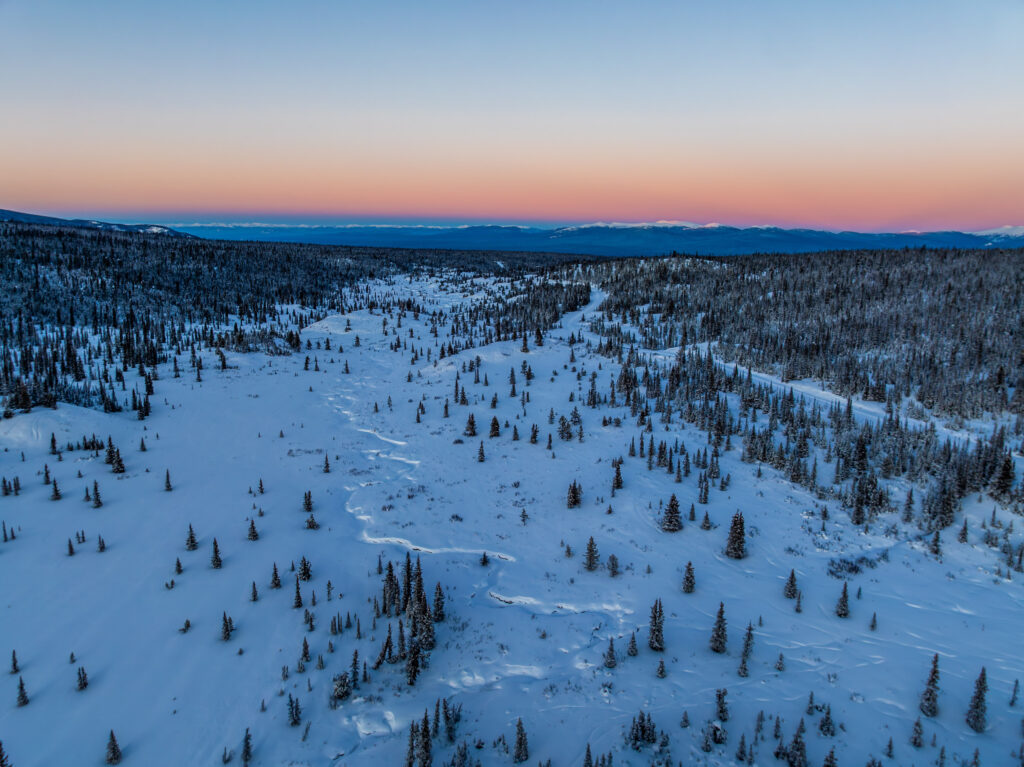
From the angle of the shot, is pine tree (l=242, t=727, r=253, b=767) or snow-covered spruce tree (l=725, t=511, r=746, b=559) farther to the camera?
snow-covered spruce tree (l=725, t=511, r=746, b=559)

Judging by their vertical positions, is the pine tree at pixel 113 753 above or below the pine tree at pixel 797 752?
below

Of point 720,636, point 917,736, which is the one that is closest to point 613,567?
point 720,636

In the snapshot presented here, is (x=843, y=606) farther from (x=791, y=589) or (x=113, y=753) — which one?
(x=113, y=753)

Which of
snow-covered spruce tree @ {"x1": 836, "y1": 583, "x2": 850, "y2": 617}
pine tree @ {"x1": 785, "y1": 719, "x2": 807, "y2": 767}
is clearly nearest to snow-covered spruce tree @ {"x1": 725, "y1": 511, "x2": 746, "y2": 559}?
snow-covered spruce tree @ {"x1": 836, "y1": 583, "x2": 850, "y2": 617}

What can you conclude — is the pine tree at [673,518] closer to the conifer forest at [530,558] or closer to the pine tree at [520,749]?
the conifer forest at [530,558]

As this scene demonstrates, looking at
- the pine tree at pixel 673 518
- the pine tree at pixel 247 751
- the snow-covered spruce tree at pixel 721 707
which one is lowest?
the pine tree at pixel 247 751

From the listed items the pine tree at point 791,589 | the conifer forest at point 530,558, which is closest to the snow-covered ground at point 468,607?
the conifer forest at point 530,558

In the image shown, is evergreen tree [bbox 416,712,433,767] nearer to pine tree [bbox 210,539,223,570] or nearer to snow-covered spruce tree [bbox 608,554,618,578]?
snow-covered spruce tree [bbox 608,554,618,578]
